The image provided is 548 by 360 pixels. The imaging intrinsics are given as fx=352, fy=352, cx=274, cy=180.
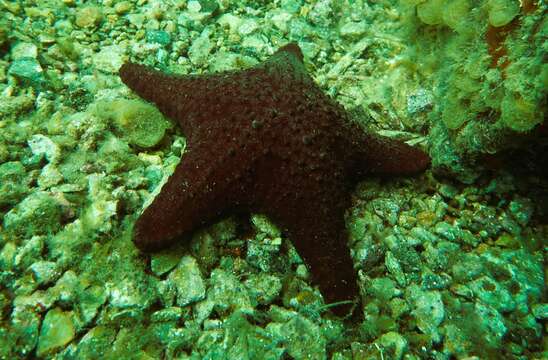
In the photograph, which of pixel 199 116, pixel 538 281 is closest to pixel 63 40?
pixel 199 116

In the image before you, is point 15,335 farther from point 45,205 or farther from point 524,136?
point 524,136

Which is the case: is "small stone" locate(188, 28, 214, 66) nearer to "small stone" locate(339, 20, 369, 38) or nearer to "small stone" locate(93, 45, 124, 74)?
"small stone" locate(93, 45, 124, 74)

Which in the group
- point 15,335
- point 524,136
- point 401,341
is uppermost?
point 524,136

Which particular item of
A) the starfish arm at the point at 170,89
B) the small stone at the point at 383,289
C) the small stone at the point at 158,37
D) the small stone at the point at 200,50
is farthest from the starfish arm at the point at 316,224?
the small stone at the point at 158,37

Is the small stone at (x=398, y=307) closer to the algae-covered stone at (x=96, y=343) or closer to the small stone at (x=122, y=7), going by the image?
the algae-covered stone at (x=96, y=343)

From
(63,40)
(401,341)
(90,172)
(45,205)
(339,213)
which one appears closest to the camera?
(401,341)

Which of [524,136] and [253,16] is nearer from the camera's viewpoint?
[524,136]

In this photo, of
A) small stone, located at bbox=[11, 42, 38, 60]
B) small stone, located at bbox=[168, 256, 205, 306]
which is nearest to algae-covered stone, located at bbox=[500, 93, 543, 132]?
small stone, located at bbox=[168, 256, 205, 306]
